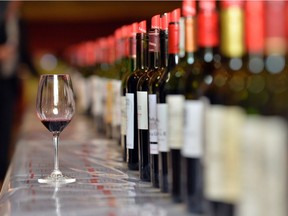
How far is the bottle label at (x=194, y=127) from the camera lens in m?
1.12

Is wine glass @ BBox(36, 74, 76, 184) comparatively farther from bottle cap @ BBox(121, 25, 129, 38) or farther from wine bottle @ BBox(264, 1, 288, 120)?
wine bottle @ BBox(264, 1, 288, 120)

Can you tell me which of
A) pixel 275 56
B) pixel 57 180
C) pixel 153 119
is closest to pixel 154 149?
pixel 153 119

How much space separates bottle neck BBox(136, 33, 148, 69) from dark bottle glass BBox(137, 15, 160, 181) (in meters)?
0.07

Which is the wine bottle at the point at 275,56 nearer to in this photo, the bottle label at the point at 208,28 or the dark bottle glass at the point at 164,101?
the bottle label at the point at 208,28

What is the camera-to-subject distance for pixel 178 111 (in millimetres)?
1234

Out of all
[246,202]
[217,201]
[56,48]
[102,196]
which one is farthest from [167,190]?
[56,48]

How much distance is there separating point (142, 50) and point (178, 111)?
0.49m

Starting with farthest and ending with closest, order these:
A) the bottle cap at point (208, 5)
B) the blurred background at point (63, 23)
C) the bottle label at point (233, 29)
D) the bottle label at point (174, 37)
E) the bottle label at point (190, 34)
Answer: the blurred background at point (63, 23) → the bottle label at point (174, 37) → the bottle label at point (190, 34) → the bottle cap at point (208, 5) → the bottle label at point (233, 29)

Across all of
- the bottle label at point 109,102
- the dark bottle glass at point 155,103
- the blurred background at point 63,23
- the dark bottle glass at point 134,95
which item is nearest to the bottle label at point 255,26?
the dark bottle glass at point 155,103

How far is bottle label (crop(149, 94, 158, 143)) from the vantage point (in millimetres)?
1452

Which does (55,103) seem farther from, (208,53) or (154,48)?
(208,53)

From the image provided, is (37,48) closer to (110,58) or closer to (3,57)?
(3,57)

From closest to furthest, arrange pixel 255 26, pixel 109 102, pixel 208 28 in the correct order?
pixel 255 26 → pixel 208 28 → pixel 109 102

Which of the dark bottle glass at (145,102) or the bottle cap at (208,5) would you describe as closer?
the bottle cap at (208,5)
